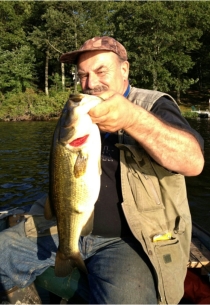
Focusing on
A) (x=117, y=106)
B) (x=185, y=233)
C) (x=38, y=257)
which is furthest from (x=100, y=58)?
(x=38, y=257)

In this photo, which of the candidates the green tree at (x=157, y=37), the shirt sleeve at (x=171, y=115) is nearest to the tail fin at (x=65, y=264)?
the shirt sleeve at (x=171, y=115)

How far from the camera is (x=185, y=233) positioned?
2.95m

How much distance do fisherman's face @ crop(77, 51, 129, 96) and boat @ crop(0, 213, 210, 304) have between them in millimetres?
1891

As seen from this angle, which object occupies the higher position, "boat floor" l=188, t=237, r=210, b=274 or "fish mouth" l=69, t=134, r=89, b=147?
"fish mouth" l=69, t=134, r=89, b=147

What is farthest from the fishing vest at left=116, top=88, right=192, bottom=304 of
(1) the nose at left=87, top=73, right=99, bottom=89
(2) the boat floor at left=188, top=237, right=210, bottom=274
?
(2) the boat floor at left=188, top=237, right=210, bottom=274

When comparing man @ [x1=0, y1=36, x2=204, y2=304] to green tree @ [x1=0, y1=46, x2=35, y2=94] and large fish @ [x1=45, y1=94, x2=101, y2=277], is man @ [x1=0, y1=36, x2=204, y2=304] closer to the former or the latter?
large fish @ [x1=45, y1=94, x2=101, y2=277]

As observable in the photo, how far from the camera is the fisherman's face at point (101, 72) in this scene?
3287mm

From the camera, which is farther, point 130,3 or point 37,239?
point 130,3

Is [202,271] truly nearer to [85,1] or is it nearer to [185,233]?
[185,233]

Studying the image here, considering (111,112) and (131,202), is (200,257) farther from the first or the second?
(111,112)

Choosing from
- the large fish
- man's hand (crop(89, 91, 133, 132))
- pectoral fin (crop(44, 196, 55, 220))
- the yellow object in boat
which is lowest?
the yellow object in boat

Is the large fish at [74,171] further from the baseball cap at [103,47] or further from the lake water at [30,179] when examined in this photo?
the lake water at [30,179]

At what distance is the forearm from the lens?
2424 mm

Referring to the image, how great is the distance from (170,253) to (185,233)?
0.28m
